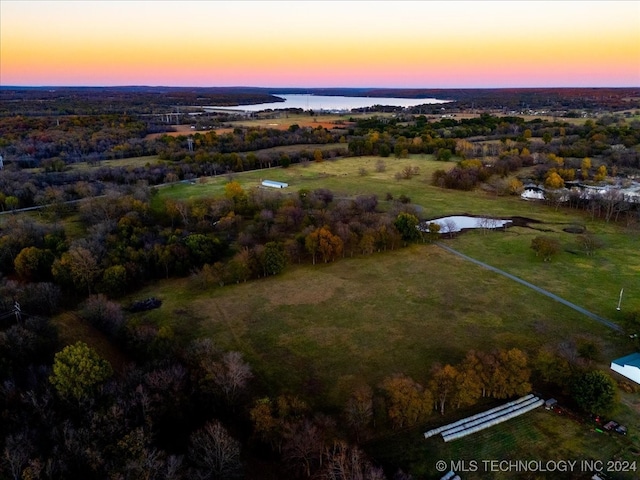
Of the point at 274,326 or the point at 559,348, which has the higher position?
the point at 559,348

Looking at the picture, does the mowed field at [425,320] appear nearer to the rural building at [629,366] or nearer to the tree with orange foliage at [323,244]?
the rural building at [629,366]

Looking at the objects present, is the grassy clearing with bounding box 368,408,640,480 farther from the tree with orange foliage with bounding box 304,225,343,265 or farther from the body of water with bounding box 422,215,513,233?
the body of water with bounding box 422,215,513,233

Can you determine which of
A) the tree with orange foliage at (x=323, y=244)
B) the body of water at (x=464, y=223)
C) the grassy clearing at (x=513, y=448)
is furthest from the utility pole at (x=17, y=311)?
the body of water at (x=464, y=223)

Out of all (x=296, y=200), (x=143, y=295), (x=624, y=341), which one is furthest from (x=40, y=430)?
(x=296, y=200)

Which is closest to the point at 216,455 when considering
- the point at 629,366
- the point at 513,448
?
the point at 513,448

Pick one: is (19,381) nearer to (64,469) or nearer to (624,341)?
(64,469)

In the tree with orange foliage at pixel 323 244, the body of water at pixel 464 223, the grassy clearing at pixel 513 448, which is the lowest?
the grassy clearing at pixel 513 448

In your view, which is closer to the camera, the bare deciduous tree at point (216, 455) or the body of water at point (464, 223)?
the bare deciduous tree at point (216, 455)
